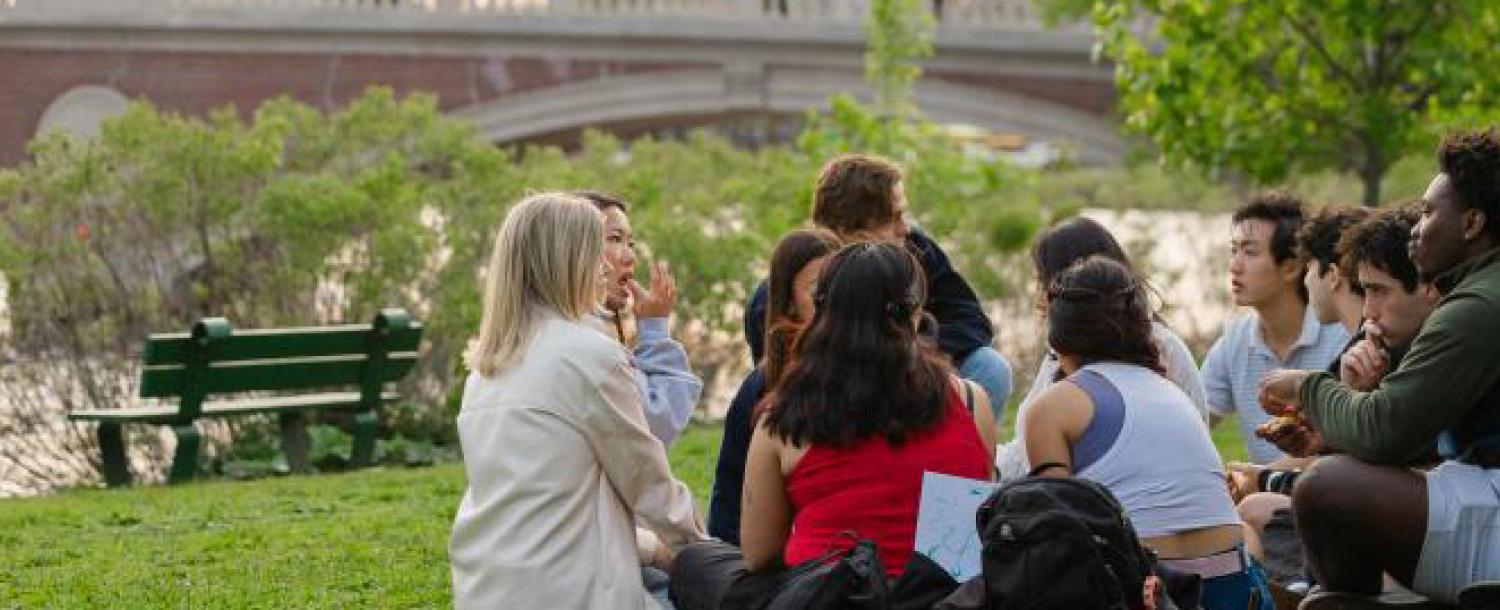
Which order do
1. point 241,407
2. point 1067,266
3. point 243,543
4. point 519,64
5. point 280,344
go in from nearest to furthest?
point 1067,266
point 243,543
point 280,344
point 241,407
point 519,64

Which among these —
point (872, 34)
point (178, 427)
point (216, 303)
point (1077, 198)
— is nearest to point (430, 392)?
point (216, 303)

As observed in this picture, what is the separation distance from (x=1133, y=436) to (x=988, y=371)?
1.34 m

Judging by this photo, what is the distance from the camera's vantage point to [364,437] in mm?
12234

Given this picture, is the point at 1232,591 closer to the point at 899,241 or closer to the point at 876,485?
the point at 876,485

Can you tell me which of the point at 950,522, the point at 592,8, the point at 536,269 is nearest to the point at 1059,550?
the point at 950,522

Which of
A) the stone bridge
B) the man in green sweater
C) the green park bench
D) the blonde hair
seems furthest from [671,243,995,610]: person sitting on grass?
the stone bridge

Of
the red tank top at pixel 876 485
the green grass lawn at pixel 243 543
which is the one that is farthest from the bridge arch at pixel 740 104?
the red tank top at pixel 876 485

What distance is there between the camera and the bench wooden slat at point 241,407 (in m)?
11.4

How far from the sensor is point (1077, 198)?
19.7 meters

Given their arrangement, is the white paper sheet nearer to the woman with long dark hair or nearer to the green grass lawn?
the woman with long dark hair

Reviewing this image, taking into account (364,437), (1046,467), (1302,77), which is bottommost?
(364,437)

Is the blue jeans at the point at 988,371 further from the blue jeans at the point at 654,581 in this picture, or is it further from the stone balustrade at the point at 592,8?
the stone balustrade at the point at 592,8

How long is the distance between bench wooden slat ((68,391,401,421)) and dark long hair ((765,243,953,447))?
6.74 m

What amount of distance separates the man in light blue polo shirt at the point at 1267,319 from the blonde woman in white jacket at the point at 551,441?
227 cm
